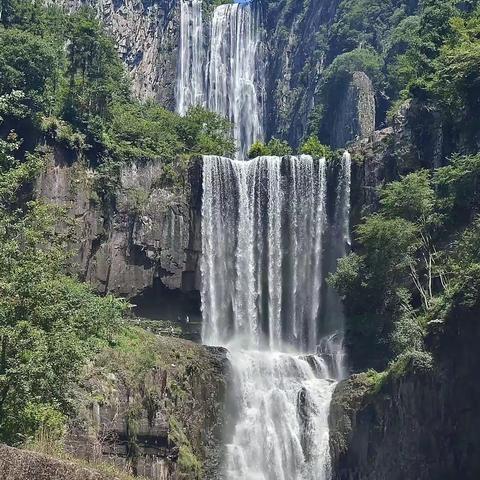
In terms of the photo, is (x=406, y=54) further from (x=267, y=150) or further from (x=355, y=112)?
(x=267, y=150)

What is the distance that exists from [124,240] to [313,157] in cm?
992

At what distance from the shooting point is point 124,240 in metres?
35.7

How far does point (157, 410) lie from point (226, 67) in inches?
1715

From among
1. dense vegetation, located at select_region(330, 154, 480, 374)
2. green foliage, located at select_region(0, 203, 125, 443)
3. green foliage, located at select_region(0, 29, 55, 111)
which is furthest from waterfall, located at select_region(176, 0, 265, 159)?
green foliage, located at select_region(0, 203, 125, 443)

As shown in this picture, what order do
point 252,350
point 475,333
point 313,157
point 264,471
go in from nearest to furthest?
point 475,333, point 264,471, point 252,350, point 313,157

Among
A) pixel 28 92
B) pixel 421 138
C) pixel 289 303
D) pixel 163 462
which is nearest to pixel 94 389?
pixel 163 462

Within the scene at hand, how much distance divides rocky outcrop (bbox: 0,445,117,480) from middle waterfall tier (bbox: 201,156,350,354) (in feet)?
79.4

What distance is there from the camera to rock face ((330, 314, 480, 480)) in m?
22.9

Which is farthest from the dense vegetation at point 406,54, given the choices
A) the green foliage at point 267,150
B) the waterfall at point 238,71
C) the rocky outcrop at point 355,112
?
the green foliage at point 267,150

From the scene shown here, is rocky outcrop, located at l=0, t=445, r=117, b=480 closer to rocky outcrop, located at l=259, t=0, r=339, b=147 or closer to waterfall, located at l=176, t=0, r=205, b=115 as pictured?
rocky outcrop, located at l=259, t=0, r=339, b=147

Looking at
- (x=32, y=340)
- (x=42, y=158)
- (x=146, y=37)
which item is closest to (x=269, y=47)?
(x=146, y=37)

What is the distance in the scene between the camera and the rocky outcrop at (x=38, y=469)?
37.0 feet

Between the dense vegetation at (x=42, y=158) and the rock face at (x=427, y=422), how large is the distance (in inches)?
364

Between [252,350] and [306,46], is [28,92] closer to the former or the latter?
[252,350]
